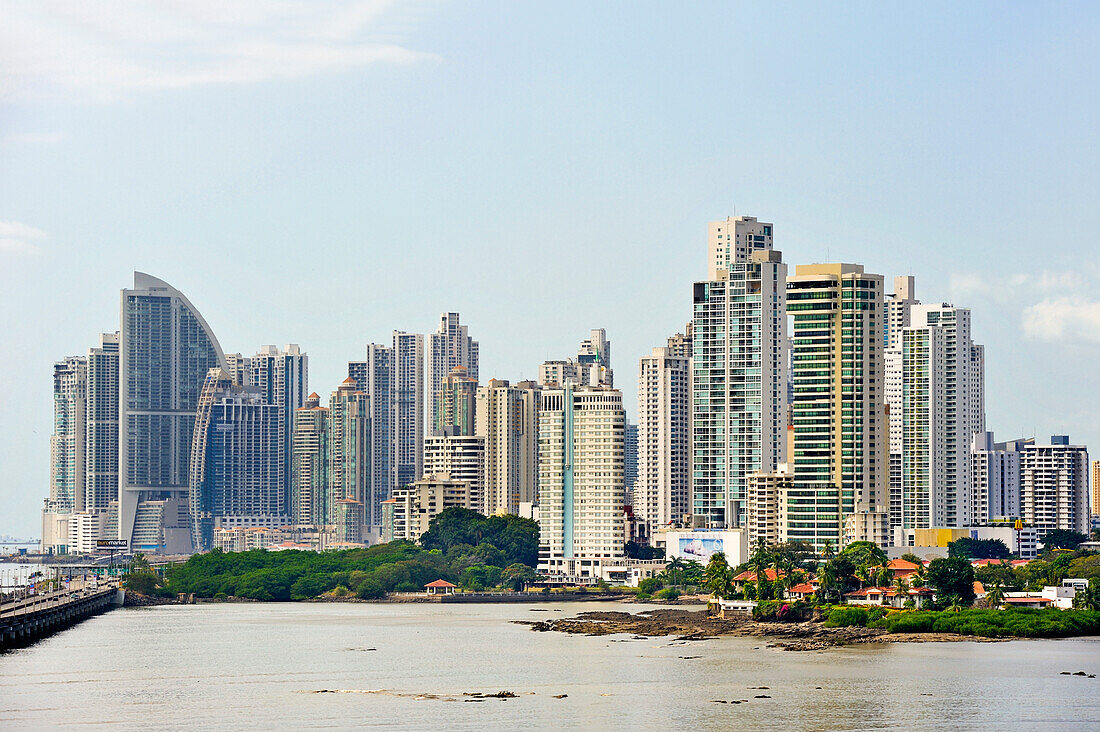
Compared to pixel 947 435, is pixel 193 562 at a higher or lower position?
lower

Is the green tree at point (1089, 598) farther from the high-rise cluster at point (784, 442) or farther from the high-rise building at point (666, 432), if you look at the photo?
the high-rise building at point (666, 432)

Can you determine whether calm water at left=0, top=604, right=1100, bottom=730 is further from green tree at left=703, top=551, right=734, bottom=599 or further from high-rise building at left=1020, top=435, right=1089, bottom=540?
high-rise building at left=1020, top=435, right=1089, bottom=540

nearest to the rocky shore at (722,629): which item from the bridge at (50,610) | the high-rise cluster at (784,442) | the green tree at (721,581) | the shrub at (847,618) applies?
the shrub at (847,618)

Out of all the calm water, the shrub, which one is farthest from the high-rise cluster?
the calm water

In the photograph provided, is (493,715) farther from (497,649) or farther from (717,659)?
(497,649)

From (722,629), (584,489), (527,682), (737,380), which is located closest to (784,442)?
(737,380)

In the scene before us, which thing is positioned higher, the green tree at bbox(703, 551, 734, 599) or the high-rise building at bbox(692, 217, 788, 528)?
the high-rise building at bbox(692, 217, 788, 528)

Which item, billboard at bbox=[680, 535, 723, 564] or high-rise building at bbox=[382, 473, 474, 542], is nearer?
billboard at bbox=[680, 535, 723, 564]

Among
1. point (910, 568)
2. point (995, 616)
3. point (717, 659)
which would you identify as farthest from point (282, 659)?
point (910, 568)
